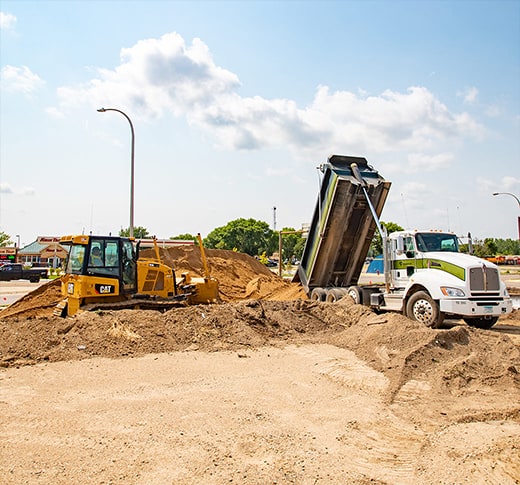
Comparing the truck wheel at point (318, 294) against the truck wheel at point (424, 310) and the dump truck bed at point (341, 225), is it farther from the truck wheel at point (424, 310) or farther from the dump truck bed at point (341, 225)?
the truck wheel at point (424, 310)

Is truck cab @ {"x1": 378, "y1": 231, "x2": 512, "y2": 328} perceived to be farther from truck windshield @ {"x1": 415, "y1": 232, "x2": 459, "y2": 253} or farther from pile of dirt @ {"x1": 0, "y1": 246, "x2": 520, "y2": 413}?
pile of dirt @ {"x1": 0, "y1": 246, "x2": 520, "y2": 413}

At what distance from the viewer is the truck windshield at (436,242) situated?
12.9 meters

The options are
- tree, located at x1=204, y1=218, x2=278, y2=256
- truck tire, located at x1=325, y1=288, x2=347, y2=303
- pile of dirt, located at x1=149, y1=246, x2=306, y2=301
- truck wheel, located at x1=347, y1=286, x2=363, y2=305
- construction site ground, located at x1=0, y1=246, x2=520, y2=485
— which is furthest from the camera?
tree, located at x1=204, y1=218, x2=278, y2=256

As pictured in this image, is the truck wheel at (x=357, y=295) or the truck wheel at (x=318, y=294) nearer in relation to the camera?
the truck wheel at (x=357, y=295)

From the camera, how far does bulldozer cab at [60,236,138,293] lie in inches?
482

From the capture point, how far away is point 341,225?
48.1 ft

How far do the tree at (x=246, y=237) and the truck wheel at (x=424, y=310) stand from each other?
2357 inches

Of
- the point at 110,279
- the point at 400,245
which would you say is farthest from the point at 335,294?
the point at 110,279

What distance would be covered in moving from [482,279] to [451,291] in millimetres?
788

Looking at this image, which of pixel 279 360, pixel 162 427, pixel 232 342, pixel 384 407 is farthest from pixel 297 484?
pixel 232 342

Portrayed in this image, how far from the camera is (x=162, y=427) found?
17.5 feet

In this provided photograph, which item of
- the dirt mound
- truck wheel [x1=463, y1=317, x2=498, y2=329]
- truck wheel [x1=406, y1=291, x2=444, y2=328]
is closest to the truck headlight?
truck wheel [x1=406, y1=291, x2=444, y2=328]

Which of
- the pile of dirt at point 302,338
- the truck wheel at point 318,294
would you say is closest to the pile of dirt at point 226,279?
the truck wheel at point 318,294

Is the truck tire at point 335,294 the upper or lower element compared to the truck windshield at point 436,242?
lower
